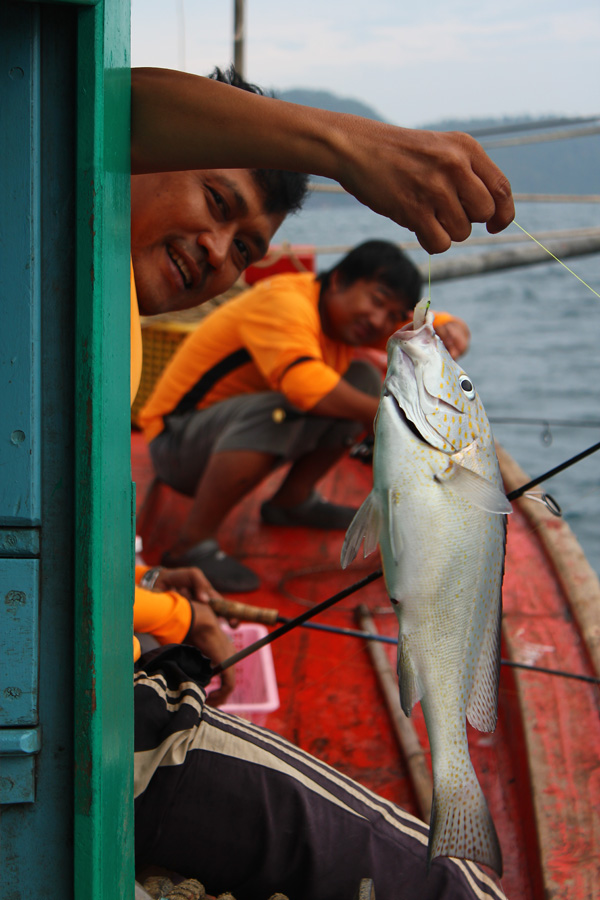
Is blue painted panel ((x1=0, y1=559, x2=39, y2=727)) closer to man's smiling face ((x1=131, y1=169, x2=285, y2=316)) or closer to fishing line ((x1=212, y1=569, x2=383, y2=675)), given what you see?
fishing line ((x1=212, y1=569, x2=383, y2=675))

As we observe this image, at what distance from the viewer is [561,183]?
244 inches

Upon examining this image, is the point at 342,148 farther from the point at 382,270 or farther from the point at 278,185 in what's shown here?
the point at 382,270

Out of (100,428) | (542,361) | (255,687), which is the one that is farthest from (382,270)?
(542,361)

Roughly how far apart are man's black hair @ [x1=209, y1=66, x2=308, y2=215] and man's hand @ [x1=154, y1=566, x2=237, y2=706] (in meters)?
1.06

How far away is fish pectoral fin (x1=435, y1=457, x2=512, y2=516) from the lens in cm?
122

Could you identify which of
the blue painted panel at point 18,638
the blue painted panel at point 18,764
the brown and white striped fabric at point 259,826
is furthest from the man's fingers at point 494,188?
the brown and white striped fabric at point 259,826

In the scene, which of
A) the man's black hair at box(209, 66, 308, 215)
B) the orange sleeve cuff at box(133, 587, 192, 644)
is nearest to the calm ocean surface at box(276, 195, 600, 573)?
the man's black hair at box(209, 66, 308, 215)

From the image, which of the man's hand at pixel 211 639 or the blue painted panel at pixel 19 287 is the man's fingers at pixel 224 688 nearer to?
the man's hand at pixel 211 639

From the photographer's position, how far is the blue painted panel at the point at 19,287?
106 centimetres

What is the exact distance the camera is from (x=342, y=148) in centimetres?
121

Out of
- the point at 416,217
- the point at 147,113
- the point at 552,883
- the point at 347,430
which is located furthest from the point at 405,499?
the point at 347,430

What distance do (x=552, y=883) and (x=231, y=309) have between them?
10.1ft

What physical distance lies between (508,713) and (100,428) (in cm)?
209

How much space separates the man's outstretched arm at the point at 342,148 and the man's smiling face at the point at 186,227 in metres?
0.50
